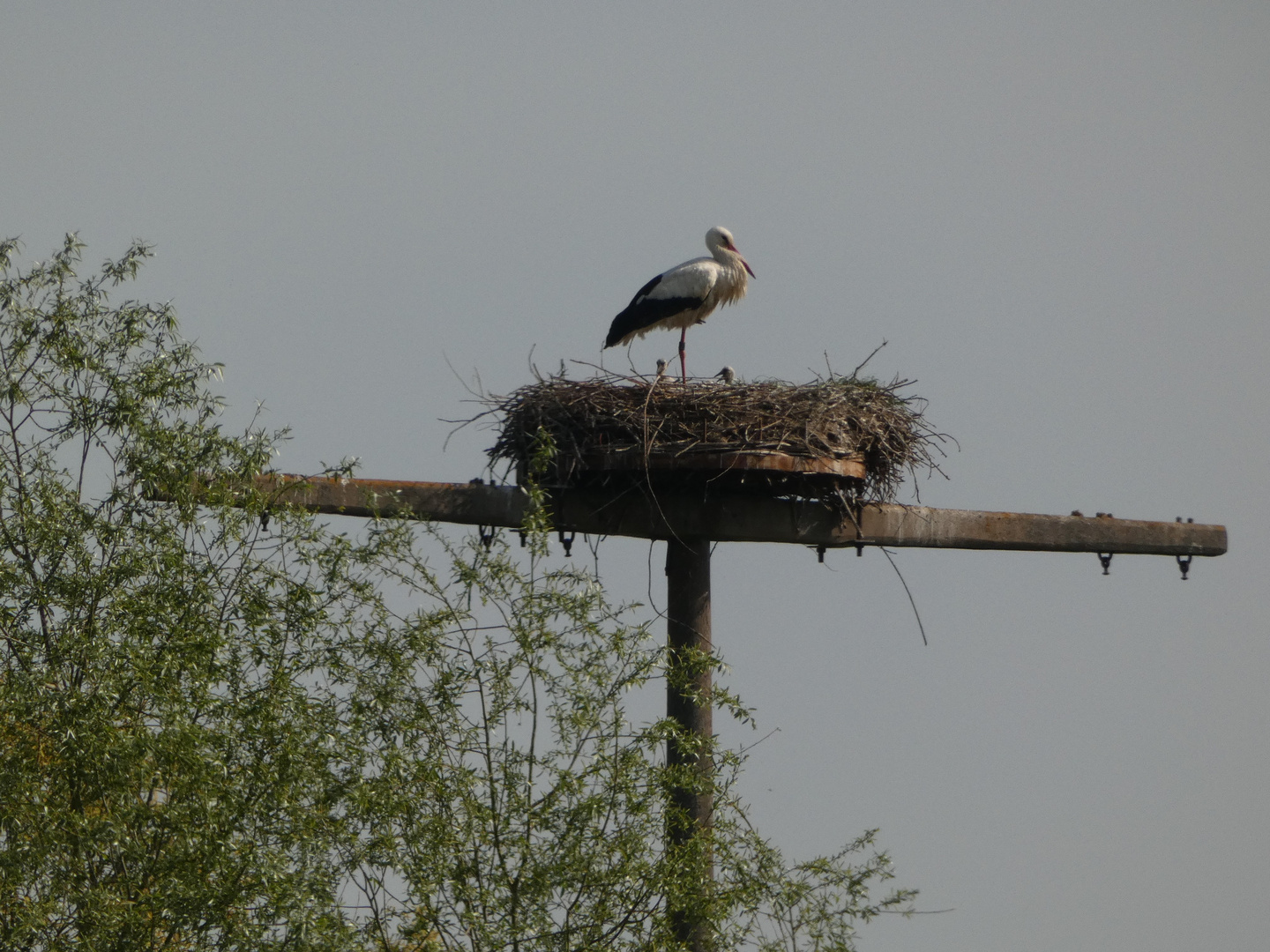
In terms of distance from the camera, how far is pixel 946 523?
32.5ft

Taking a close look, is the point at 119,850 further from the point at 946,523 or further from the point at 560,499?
the point at 946,523

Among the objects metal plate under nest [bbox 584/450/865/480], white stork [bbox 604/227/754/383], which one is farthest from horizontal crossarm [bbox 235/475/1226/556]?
white stork [bbox 604/227/754/383]

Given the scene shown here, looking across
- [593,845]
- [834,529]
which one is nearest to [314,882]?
[593,845]

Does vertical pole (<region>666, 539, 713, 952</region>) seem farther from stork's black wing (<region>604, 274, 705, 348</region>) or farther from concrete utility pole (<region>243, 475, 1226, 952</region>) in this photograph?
stork's black wing (<region>604, 274, 705, 348</region>)

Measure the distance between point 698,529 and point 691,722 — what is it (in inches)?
41.5

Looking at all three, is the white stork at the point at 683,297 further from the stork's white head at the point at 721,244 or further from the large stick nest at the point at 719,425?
the large stick nest at the point at 719,425

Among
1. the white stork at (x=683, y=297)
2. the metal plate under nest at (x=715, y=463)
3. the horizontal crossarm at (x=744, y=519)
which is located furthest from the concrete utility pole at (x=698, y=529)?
the white stork at (x=683, y=297)

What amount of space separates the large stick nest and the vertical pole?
51 centimetres

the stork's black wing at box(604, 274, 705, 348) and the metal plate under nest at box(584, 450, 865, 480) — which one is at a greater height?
the stork's black wing at box(604, 274, 705, 348)

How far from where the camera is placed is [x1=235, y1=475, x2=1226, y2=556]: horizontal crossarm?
29.3 ft

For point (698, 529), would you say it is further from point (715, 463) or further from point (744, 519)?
point (715, 463)

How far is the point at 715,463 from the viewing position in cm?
923

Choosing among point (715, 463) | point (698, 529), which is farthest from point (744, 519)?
point (715, 463)

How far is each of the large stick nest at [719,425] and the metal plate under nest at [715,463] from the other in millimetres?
35
